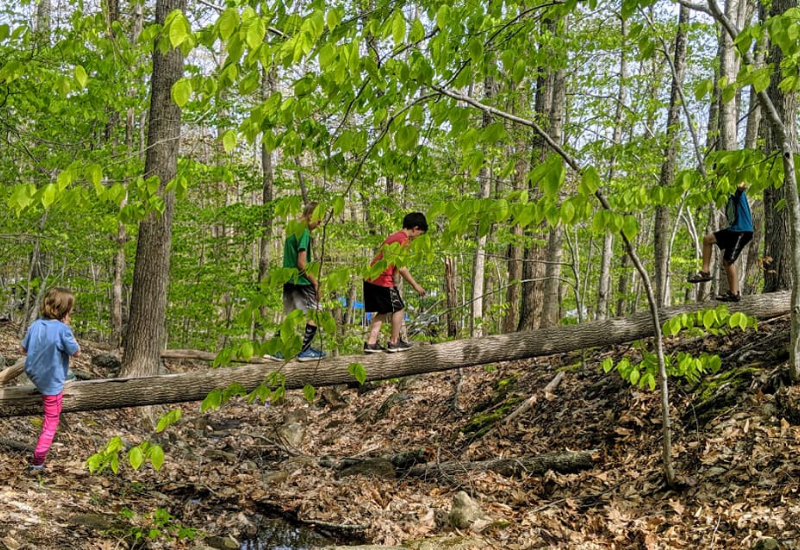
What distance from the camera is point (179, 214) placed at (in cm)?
1523

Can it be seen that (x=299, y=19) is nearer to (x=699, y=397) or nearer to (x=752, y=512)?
(x=752, y=512)

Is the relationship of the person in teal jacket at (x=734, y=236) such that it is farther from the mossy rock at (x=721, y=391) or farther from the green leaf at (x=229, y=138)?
the green leaf at (x=229, y=138)

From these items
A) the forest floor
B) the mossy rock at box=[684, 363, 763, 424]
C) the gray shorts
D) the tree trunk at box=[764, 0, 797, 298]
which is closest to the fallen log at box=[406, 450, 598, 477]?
the forest floor

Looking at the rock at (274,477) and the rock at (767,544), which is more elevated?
the rock at (767,544)

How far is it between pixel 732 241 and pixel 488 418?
4122 mm

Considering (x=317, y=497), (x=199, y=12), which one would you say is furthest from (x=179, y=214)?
(x=317, y=497)

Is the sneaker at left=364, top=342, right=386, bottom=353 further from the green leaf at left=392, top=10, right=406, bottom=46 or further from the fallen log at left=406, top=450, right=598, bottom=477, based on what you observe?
the green leaf at left=392, top=10, right=406, bottom=46

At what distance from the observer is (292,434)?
391 inches

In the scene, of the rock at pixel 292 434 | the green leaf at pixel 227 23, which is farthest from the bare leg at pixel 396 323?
the green leaf at pixel 227 23

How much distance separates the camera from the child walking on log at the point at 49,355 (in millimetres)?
5445

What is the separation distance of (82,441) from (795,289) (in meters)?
8.02

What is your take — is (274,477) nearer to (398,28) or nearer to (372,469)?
(372,469)

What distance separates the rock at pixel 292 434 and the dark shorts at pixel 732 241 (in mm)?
7084

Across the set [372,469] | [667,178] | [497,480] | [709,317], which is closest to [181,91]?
[709,317]
